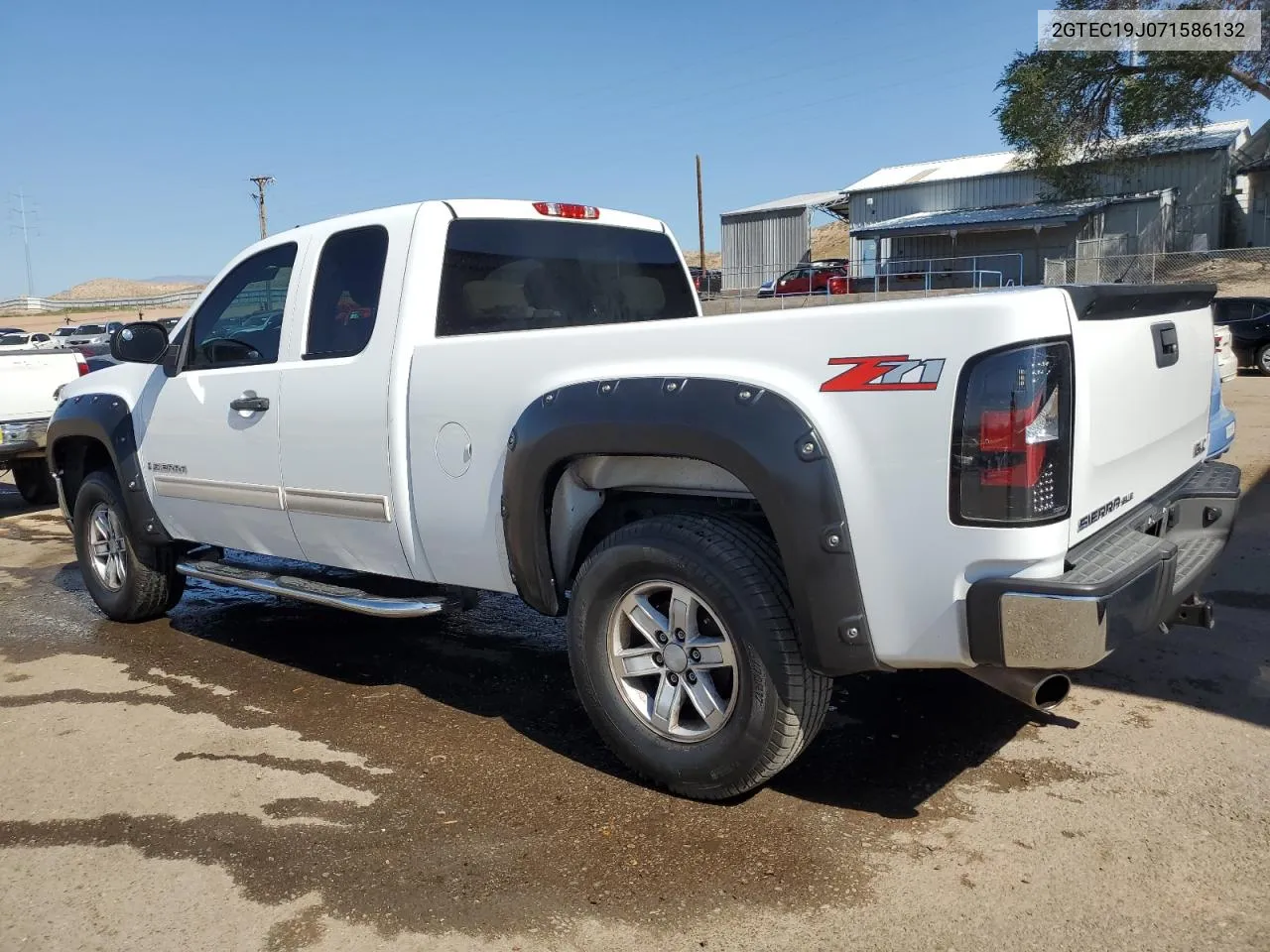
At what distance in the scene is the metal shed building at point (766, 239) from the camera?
46375mm

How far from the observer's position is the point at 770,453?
308 cm

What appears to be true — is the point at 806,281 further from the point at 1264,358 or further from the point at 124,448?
the point at 124,448

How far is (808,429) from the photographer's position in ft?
9.98

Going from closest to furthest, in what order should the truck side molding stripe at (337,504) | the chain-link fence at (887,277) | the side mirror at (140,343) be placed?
the truck side molding stripe at (337,504)
the side mirror at (140,343)
the chain-link fence at (887,277)

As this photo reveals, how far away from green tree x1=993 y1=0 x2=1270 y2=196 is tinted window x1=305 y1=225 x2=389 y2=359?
1437 inches

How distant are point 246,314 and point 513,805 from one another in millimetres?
2847

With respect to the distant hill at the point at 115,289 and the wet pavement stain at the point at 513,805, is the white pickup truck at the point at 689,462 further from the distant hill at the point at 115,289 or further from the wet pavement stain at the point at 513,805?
the distant hill at the point at 115,289

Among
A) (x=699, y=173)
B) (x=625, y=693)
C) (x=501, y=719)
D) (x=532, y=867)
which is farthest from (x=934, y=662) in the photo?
(x=699, y=173)

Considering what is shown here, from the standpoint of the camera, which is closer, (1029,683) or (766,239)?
(1029,683)

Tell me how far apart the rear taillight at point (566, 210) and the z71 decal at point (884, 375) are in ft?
7.61

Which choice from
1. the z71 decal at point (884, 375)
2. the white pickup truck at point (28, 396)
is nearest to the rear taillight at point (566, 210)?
the z71 decal at point (884, 375)

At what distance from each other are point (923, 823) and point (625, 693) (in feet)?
3.42

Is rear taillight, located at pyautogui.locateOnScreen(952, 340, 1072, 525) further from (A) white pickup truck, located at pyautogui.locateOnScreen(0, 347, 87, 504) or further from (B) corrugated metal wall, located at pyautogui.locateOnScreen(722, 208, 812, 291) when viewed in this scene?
(B) corrugated metal wall, located at pyautogui.locateOnScreen(722, 208, 812, 291)

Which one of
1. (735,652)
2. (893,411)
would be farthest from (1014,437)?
(735,652)
